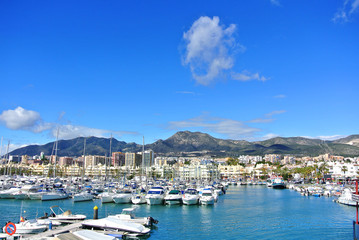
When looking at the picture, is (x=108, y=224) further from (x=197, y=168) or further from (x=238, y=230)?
(x=197, y=168)

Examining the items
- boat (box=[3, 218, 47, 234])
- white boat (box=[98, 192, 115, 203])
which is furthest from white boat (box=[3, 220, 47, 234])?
white boat (box=[98, 192, 115, 203])

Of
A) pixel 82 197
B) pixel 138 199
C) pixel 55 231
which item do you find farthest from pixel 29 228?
pixel 82 197

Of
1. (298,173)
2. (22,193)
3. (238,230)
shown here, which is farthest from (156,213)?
(298,173)

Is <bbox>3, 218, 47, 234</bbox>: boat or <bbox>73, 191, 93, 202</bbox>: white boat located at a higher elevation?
<bbox>3, 218, 47, 234</bbox>: boat

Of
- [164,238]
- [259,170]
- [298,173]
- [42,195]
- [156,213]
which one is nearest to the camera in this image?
[164,238]

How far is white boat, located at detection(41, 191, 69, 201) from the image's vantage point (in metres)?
55.4

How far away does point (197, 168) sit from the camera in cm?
17188

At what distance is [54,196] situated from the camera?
187ft

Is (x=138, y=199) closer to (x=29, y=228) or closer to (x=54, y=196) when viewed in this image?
(x=54, y=196)

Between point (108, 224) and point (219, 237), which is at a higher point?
point (108, 224)

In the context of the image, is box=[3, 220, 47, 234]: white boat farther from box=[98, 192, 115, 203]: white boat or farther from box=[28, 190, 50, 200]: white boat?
box=[28, 190, 50, 200]: white boat

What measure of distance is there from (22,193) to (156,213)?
34.1 meters

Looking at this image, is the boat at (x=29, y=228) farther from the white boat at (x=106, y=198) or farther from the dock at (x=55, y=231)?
the white boat at (x=106, y=198)

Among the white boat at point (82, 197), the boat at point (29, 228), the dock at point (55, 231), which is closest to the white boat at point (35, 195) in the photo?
the white boat at point (82, 197)
